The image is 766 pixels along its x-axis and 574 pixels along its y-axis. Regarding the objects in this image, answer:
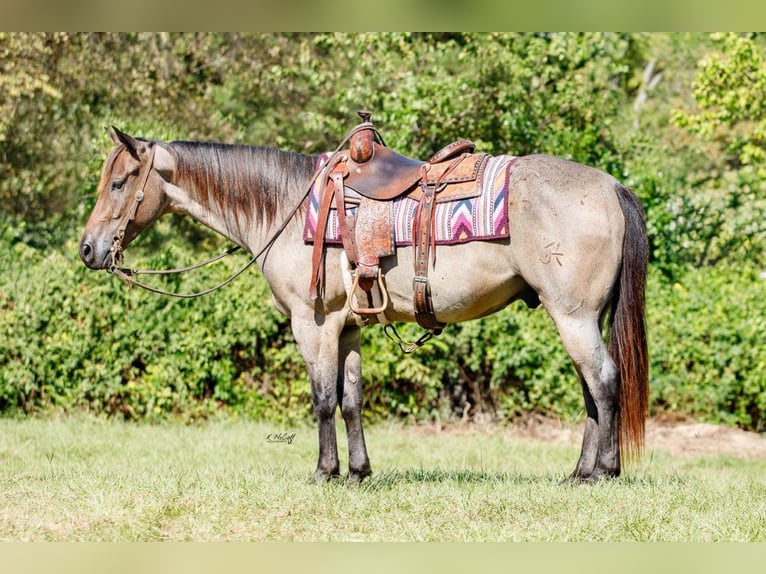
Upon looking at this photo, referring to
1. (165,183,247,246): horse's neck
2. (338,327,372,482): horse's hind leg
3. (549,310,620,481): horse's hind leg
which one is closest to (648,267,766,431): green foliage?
(549,310,620,481): horse's hind leg

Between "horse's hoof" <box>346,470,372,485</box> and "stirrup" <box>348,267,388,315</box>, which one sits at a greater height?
"stirrup" <box>348,267,388,315</box>

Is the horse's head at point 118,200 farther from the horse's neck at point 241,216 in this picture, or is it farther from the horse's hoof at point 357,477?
the horse's hoof at point 357,477

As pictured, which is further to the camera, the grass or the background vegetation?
the background vegetation

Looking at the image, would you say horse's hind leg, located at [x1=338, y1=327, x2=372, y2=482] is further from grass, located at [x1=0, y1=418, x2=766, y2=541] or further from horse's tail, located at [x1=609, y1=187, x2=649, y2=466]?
horse's tail, located at [x1=609, y1=187, x2=649, y2=466]

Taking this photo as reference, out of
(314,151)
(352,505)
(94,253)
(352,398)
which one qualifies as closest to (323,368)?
(352,398)

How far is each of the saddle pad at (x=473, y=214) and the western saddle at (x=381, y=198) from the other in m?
0.04

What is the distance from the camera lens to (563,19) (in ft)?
12.2

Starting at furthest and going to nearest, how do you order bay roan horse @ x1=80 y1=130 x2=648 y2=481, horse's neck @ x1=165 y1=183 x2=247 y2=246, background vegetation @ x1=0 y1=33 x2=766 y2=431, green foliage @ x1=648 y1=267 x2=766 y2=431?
background vegetation @ x1=0 y1=33 x2=766 y2=431
green foliage @ x1=648 y1=267 x2=766 y2=431
horse's neck @ x1=165 y1=183 x2=247 y2=246
bay roan horse @ x1=80 y1=130 x2=648 y2=481

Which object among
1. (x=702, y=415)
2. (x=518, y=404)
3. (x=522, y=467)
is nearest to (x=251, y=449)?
(x=522, y=467)

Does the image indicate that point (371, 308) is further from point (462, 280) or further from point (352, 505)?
point (352, 505)

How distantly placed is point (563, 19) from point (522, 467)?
4.82 metres

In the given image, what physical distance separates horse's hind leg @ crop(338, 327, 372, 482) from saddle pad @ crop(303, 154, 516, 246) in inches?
34.1

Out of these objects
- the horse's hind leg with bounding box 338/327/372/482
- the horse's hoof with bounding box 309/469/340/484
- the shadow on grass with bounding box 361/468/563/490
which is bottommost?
the shadow on grass with bounding box 361/468/563/490

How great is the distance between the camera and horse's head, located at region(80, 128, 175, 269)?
5949 millimetres
